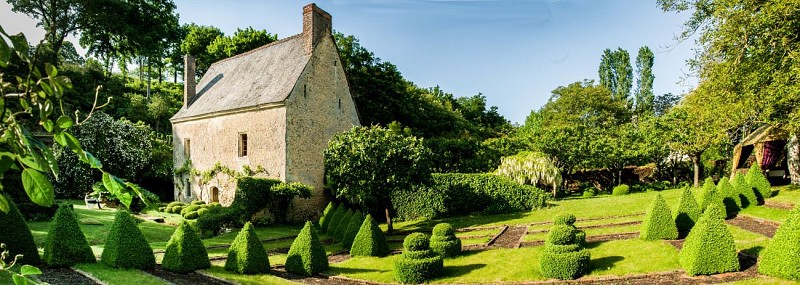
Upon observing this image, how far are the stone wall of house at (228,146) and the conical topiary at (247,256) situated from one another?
11433 millimetres

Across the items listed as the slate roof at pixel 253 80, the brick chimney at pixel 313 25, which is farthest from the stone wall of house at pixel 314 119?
the slate roof at pixel 253 80

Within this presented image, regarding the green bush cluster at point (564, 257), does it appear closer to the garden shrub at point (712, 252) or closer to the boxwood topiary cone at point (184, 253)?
the garden shrub at point (712, 252)

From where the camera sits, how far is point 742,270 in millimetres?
11117

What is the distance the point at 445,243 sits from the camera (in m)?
15.5

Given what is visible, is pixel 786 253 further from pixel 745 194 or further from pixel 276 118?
pixel 276 118

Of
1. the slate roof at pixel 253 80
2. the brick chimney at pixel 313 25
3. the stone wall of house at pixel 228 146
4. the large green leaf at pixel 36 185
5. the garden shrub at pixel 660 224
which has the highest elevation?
the brick chimney at pixel 313 25

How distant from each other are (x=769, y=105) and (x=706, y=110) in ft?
12.6

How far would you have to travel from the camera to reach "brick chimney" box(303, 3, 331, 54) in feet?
87.8

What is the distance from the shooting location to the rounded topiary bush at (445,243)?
608 inches

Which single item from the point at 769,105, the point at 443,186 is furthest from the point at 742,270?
the point at 443,186

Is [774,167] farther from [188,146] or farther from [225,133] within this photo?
[188,146]

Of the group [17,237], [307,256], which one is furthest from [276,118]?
[17,237]

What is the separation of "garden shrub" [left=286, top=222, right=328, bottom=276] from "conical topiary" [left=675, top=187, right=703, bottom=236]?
1162 cm

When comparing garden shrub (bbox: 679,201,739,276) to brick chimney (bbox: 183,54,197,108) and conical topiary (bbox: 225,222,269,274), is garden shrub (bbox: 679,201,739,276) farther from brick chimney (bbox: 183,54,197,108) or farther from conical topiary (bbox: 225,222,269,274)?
brick chimney (bbox: 183,54,197,108)
